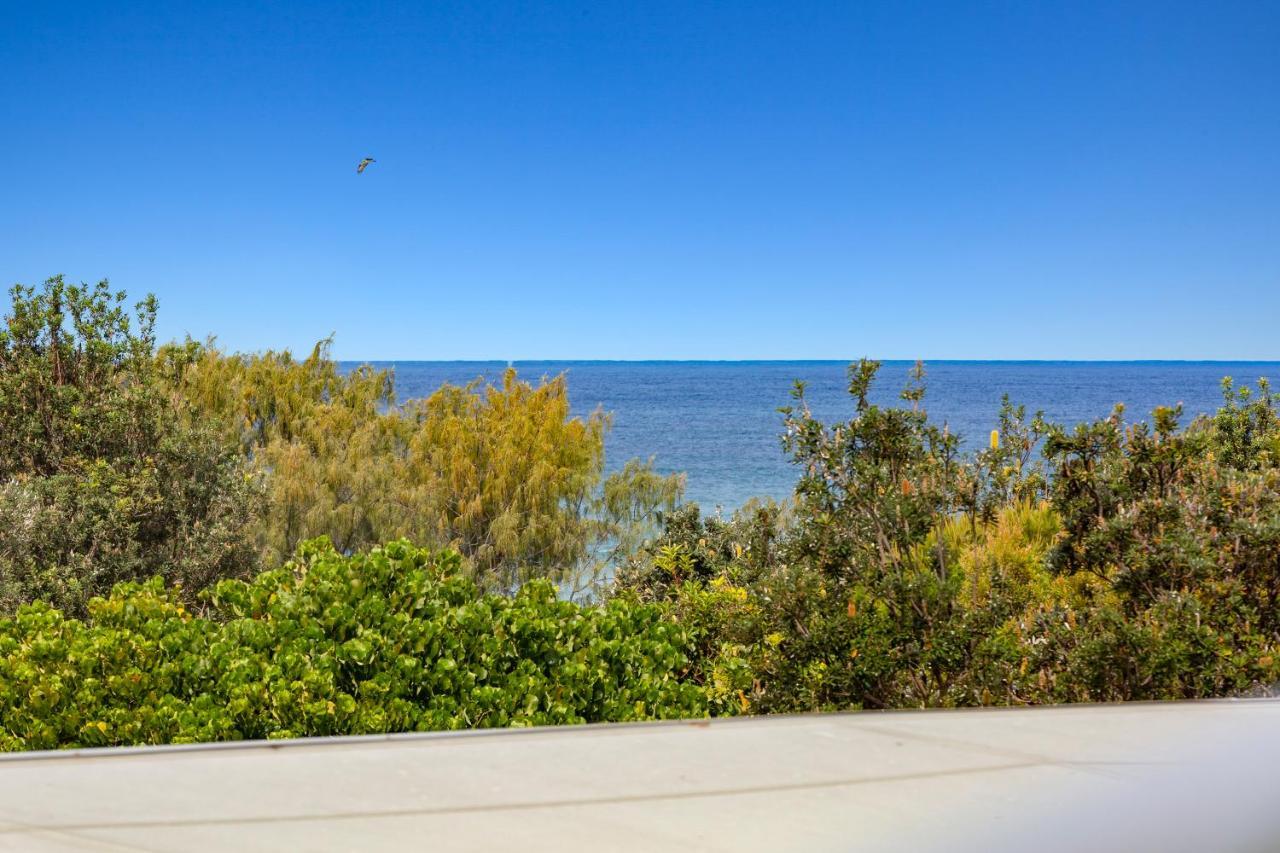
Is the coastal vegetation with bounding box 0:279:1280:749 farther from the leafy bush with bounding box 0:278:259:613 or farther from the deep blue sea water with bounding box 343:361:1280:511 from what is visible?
the leafy bush with bounding box 0:278:259:613

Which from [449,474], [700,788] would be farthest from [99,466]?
[700,788]

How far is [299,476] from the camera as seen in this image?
1084 centimetres

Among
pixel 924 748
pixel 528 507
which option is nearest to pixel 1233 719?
pixel 924 748

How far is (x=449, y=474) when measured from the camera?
11.6 metres

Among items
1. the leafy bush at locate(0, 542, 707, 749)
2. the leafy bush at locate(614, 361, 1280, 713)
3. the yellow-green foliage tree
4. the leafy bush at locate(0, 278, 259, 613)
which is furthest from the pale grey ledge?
the yellow-green foliage tree

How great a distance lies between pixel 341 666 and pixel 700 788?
5.33 feet

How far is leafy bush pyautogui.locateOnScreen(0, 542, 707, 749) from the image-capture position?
2.61 meters

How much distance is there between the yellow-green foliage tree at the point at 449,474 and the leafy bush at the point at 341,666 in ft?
24.9

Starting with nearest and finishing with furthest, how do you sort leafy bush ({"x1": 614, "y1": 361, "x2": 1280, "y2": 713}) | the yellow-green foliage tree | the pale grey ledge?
the pale grey ledge
leafy bush ({"x1": 614, "y1": 361, "x2": 1280, "y2": 713})
the yellow-green foliage tree

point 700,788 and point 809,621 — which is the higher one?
point 700,788

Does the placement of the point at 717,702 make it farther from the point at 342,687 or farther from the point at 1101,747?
the point at 1101,747

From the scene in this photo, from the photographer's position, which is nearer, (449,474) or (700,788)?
(700,788)

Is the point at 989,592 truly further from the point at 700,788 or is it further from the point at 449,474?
the point at 449,474

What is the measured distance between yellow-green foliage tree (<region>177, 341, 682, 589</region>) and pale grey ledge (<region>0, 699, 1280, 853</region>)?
913 centimetres
